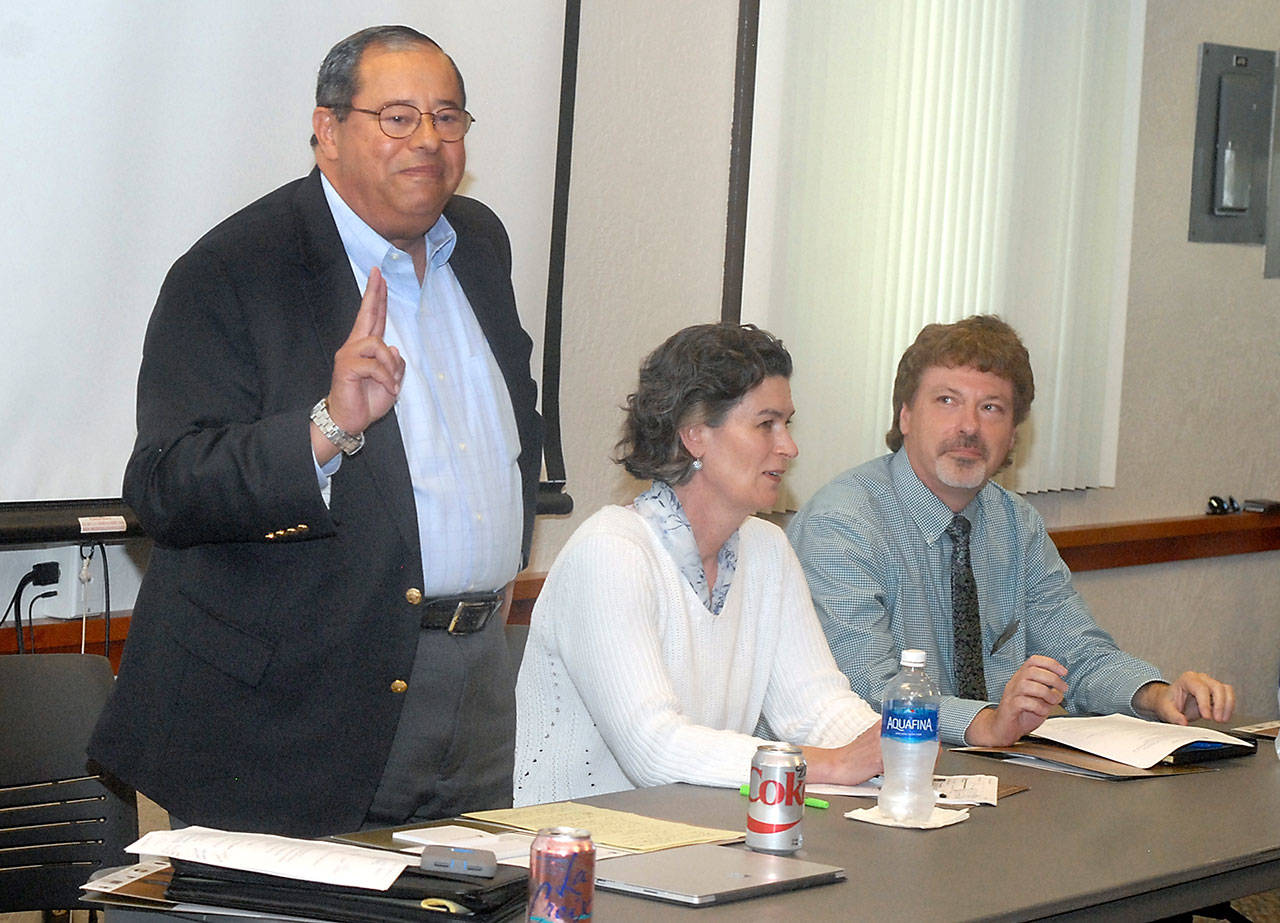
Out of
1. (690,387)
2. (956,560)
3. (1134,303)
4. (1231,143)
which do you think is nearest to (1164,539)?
(1134,303)

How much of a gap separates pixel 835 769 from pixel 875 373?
2.17m

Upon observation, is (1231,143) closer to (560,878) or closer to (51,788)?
(51,788)

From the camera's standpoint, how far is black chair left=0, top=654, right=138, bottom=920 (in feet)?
7.96

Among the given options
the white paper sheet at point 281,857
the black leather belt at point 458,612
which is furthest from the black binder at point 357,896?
the black leather belt at point 458,612

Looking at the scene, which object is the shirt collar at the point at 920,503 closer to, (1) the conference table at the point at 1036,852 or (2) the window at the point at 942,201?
(1) the conference table at the point at 1036,852

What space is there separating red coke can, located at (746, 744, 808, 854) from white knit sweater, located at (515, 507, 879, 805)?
0.31 m

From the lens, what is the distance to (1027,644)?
3.19m

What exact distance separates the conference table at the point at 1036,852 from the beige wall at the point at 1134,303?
169 centimetres

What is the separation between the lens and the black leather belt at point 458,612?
2.38 m

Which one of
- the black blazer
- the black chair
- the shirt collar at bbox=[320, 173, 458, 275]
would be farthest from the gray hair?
the black chair

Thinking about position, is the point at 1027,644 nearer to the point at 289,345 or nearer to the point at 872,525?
the point at 872,525

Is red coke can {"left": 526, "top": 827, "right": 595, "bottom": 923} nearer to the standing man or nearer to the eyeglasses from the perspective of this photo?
the standing man

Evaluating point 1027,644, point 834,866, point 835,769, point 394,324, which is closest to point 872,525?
point 1027,644

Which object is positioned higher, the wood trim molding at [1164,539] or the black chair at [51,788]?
the wood trim molding at [1164,539]
